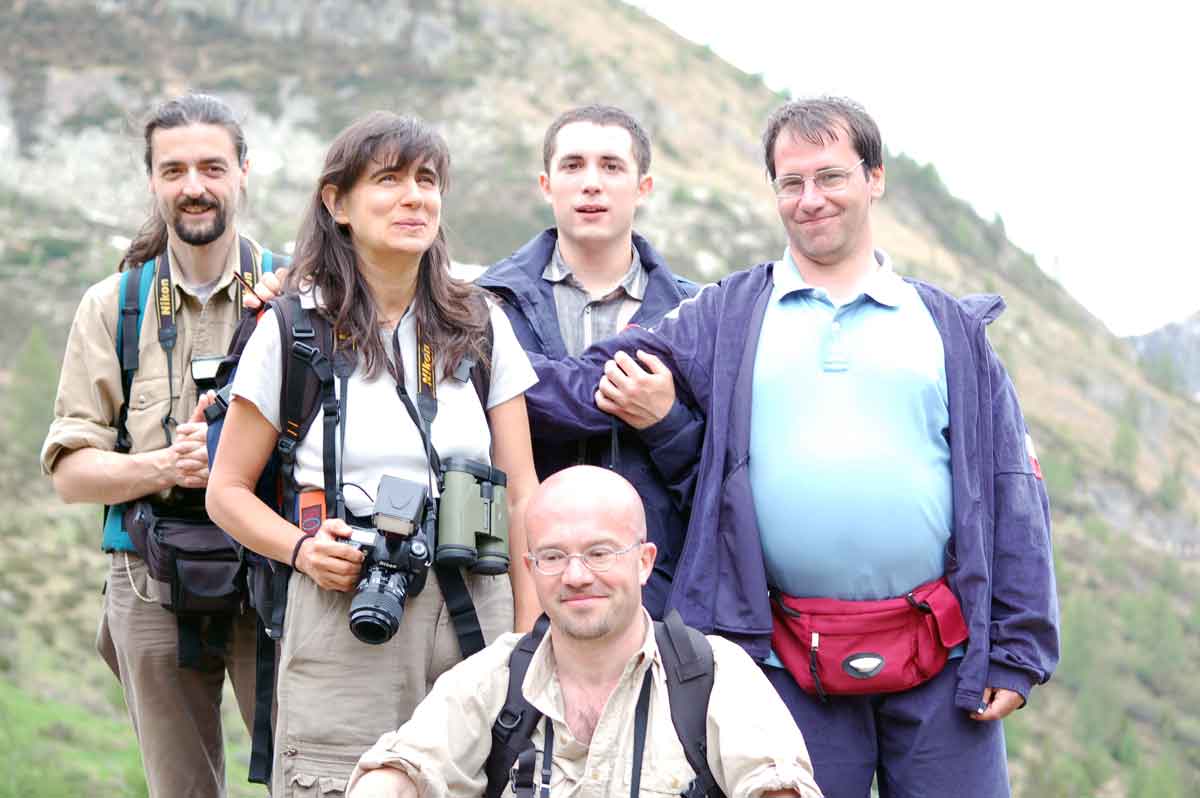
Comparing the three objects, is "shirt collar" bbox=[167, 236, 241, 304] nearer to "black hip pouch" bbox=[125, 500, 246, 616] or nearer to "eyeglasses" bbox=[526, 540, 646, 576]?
"black hip pouch" bbox=[125, 500, 246, 616]

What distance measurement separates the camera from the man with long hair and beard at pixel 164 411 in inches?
173

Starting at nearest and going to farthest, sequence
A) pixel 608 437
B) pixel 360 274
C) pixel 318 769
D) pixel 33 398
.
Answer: pixel 318 769, pixel 360 274, pixel 608 437, pixel 33 398

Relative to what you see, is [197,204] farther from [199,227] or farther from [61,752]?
[61,752]

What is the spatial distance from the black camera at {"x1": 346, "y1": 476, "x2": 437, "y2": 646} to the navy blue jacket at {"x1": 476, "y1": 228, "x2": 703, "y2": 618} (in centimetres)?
75

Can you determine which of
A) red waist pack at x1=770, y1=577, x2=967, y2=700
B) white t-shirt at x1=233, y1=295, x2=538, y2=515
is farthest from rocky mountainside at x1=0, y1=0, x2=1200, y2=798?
red waist pack at x1=770, y1=577, x2=967, y2=700

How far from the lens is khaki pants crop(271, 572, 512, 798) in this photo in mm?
3439

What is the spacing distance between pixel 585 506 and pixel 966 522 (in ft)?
3.57

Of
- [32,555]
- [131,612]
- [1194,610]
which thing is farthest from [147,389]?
[1194,610]

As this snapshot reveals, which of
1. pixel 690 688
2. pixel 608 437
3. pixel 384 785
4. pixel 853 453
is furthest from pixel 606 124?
pixel 384 785

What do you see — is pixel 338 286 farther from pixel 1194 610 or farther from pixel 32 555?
pixel 1194 610

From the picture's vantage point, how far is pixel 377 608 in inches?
130

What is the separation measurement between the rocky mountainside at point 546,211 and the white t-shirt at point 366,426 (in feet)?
66.7

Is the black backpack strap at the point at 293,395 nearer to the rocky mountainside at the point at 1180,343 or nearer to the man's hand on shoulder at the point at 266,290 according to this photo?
the man's hand on shoulder at the point at 266,290

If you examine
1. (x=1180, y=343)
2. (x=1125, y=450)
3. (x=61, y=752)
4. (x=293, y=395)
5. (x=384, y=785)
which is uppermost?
(x=1180, y=343)
